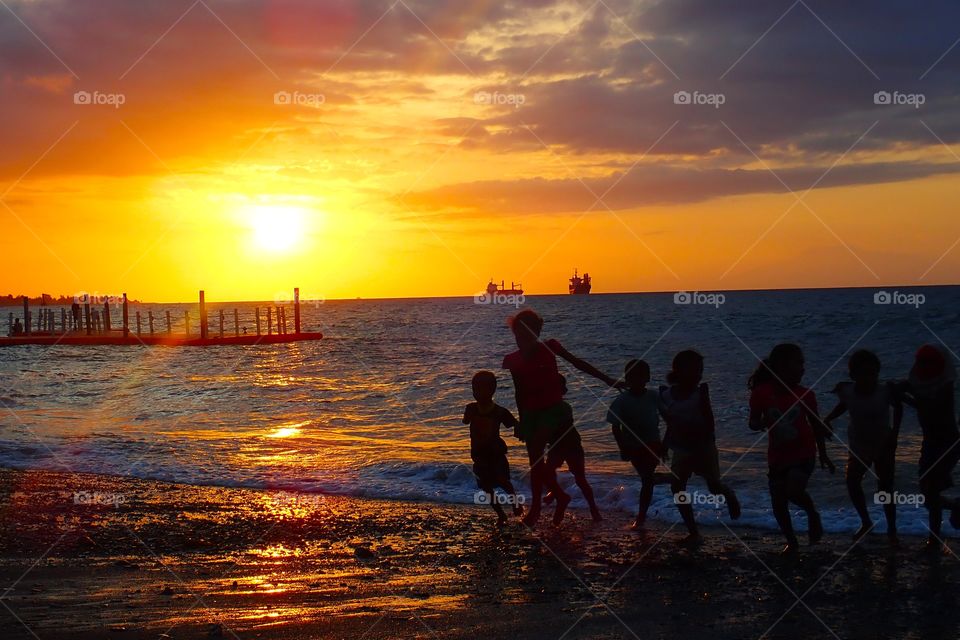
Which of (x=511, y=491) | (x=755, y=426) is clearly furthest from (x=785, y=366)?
(x=511, y=491)

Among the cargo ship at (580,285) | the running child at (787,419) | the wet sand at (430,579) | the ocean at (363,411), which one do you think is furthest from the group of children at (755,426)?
the cargo ship at (580,285)

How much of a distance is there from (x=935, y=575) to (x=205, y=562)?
5.32 m

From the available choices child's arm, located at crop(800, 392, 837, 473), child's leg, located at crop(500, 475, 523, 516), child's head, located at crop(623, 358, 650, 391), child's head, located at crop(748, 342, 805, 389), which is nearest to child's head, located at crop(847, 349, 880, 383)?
child's arm, located at crop(800, 392, 837, 473)

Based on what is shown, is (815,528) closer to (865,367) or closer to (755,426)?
(755,426)

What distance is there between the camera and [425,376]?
30266 millimetres

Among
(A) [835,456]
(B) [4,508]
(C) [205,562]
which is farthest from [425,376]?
(C) [205,562]

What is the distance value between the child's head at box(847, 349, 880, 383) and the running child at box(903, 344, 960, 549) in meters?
0.30

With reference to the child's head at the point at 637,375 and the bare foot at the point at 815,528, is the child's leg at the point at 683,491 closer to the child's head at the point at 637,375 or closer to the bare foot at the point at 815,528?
the child's head at the point at 637,375

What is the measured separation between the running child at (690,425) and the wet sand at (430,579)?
0.62 meters

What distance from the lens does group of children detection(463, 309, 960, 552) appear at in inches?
262

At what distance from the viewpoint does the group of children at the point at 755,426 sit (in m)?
6.65

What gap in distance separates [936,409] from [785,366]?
4.44ft

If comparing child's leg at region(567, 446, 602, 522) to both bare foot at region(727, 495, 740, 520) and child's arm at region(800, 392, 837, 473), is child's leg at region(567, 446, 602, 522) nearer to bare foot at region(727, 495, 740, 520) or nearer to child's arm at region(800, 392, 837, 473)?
bare foot at region(727, 495, 740, 520)

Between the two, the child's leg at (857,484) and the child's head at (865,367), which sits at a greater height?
the child's head at (865,367)
